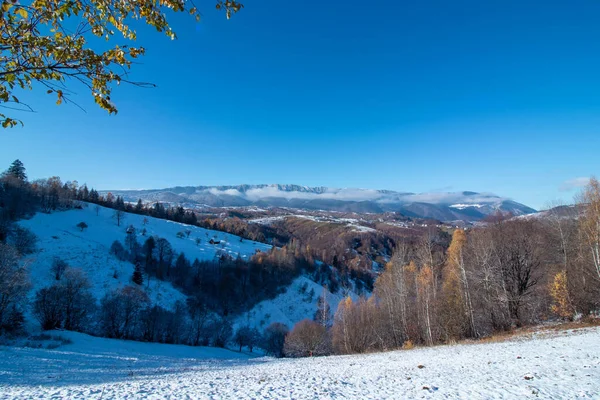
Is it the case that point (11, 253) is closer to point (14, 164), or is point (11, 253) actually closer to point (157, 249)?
point (157, 249)

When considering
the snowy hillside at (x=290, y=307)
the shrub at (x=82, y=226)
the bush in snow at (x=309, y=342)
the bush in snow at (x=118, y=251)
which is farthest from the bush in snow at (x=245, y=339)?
the shrub at (x=82, y=226)

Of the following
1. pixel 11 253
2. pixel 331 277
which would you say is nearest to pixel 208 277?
pixel 331 277

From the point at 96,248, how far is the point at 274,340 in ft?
191

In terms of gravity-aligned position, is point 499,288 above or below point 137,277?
above

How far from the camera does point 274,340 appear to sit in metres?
59.1

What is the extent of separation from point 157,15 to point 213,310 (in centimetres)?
8273

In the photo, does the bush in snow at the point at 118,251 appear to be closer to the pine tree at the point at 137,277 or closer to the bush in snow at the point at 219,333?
the pine tree at the point at 137,277

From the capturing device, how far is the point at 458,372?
10.1 meters

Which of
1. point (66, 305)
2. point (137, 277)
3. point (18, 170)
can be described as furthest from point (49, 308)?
point (18, 170)

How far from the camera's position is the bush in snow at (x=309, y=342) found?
38406 mm

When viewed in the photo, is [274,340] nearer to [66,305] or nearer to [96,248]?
[66,305]

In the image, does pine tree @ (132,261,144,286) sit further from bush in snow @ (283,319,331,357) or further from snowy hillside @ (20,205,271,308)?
bush in snow @ (283,319,331,357)

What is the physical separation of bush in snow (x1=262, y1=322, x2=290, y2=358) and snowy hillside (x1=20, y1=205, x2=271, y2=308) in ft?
85.6

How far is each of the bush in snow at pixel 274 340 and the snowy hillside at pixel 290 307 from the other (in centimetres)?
1123
